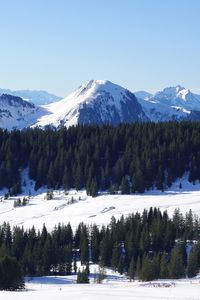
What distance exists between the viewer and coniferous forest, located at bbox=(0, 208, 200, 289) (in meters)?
89.5

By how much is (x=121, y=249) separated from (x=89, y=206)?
51.1 meters

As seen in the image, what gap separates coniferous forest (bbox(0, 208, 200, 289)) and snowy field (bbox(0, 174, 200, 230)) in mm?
25617

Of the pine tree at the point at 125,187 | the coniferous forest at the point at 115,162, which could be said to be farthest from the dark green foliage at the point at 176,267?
the coniferous forest at the point at 115,162

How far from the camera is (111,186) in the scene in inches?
6786

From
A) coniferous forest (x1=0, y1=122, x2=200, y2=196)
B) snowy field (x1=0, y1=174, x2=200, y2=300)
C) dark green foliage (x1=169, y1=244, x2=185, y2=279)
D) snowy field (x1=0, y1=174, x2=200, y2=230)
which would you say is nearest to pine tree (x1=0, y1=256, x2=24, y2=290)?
dark green foliage (x1=169, y1=244, x2=185, y2=279)

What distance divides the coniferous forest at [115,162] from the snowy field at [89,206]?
185 inches

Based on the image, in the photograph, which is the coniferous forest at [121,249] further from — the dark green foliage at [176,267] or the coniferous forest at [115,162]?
the coniferous forest at [115,162]

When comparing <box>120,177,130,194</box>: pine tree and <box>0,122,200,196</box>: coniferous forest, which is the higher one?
<box>0,122,200,196</box>: coniferous forest

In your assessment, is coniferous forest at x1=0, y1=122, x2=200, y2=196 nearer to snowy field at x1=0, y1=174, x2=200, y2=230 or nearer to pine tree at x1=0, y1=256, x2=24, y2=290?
snowy field at x1=0, y1=174, x2=200, y2=230

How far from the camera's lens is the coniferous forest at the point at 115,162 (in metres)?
171

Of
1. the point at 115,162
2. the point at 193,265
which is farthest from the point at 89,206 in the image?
the point at 193,265

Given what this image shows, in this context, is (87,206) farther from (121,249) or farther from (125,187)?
(121,249)

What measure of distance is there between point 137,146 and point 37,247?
303 ft

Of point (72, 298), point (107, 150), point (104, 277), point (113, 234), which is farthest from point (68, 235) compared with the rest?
point (107, 150)
